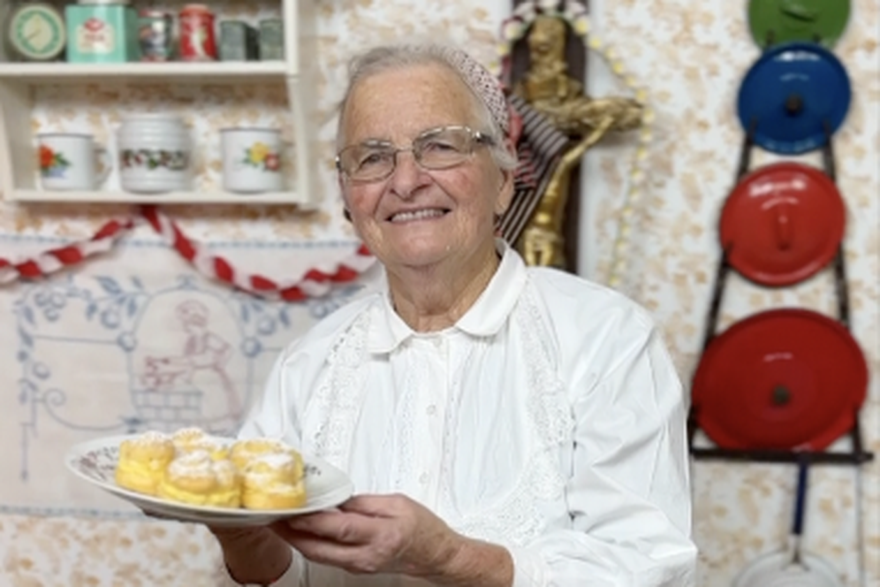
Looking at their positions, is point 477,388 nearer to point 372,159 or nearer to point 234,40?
point 372,159

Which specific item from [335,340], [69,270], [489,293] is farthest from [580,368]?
[69,270]

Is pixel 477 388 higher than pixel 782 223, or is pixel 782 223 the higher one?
pixel 782 223

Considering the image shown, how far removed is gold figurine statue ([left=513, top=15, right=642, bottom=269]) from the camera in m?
1.49

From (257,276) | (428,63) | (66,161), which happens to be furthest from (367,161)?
(66,161)

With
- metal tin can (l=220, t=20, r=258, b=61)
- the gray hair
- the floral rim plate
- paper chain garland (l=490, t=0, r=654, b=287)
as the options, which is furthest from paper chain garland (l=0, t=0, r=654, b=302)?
the floral rim plate

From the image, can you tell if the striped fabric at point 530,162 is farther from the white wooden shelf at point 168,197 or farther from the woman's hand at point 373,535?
the woman's hand at point 373,535

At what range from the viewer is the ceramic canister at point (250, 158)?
155 cm

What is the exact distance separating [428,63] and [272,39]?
0.51 metres

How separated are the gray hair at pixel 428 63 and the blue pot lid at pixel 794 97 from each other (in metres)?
0.57

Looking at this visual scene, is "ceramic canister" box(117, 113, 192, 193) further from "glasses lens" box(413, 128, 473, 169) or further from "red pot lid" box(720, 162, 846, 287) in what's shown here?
"red pot lid" box(720, 162, 846, 287)

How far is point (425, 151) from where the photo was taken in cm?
107

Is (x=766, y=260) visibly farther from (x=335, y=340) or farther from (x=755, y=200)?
(x=335, y=340)

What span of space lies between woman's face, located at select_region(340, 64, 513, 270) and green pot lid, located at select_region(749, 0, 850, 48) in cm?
66

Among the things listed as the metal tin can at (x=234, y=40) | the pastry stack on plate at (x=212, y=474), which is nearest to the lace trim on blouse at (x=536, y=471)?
the pastry stack on plate at (x=212, y=474)
